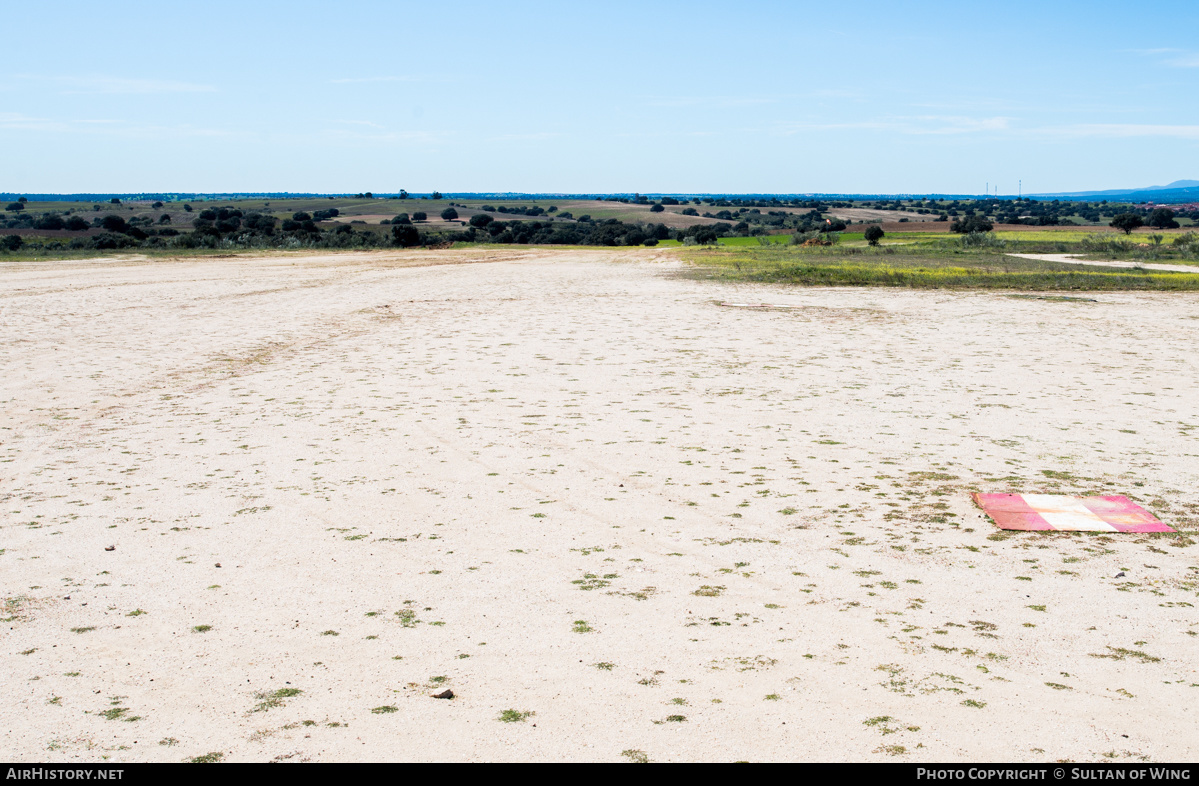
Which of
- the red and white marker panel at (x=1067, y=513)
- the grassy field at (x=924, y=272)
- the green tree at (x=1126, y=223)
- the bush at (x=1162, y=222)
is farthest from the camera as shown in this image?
the bush at (x=1162, y=222)

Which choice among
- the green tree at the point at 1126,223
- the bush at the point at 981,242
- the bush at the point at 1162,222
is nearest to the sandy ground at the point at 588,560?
the bush at the point at 981,242

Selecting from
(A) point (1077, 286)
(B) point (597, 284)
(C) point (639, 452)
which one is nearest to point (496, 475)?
(C) point (639, 452)

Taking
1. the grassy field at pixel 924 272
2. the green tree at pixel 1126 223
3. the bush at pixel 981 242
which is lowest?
the grassy field at pixel 924 272

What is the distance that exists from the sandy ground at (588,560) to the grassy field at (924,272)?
14.3 meters

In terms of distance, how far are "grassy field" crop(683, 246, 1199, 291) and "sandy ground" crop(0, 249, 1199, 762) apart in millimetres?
14320

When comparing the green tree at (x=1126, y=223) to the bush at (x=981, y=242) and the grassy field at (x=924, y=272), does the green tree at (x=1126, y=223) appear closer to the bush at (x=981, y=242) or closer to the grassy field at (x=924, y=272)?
the bush at (x=981, y=242)

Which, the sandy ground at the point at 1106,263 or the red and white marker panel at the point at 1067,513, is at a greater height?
the sandy ground at the point at 1106,263

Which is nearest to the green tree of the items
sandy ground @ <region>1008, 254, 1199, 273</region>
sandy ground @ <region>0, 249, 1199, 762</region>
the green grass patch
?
sandy ground @ <region>1008, 254, 1199, 273</region>

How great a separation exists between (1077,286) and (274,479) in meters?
27.6

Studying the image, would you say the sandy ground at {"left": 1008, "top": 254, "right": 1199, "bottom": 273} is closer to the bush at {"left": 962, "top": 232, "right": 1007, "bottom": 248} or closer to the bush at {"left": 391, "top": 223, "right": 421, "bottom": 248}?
the bush at {"left": 962, "top": 232, "right": 1007, "bottom": 248}

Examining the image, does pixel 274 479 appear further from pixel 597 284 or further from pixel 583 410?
pixel 597 284

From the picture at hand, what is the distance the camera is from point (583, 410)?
1198 cm

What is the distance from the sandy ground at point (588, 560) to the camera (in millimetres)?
4496

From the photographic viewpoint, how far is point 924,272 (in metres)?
32.7
